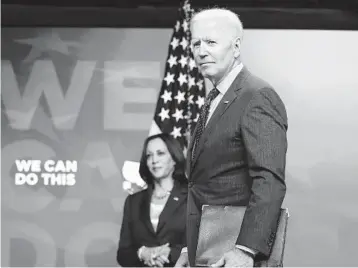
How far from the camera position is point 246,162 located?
1.78m

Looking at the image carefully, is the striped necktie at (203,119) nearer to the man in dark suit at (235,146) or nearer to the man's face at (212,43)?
the man in dark suit at (235,146)

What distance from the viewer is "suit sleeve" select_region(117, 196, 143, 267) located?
485 cm

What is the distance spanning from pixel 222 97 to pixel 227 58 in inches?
4.3

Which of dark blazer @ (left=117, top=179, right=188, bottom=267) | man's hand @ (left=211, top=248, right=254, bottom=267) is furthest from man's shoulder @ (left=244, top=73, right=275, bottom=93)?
dark blazer @ (left=117, top=179, right=188, bottom=267)

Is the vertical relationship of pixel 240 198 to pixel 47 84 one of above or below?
below

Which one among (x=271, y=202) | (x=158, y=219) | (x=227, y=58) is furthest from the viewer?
(x=158, y=219)

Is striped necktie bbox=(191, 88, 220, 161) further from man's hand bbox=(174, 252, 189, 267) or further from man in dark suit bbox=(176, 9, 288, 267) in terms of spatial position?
man's hand bbox=(174, 252, 189, 267)

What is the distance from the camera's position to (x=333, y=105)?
4898mm

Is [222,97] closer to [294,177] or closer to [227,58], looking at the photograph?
[227,58]

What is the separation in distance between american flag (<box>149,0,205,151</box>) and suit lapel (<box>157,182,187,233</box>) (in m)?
0.33

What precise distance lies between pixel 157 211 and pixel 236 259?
10.3 ft

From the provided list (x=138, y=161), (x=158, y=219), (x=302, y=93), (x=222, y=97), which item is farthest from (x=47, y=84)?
(x=222, y=97)

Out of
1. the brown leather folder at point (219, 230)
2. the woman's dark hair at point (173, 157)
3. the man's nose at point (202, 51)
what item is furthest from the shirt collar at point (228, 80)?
the woman's dark hair at point (173, 157)

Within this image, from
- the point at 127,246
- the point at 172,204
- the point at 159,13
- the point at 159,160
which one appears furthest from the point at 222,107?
the point at 159,13
